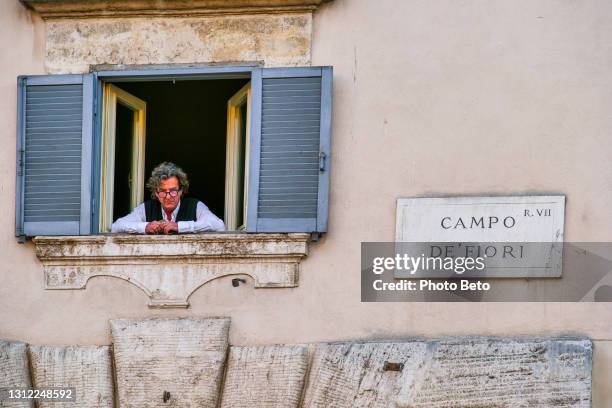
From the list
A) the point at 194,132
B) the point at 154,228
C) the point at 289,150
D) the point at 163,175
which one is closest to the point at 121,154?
the point at 163,175

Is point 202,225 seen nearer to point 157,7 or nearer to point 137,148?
point 137,148

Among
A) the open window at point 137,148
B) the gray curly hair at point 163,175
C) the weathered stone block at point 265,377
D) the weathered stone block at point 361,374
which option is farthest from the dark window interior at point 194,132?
the weathered stone block at point 361,374

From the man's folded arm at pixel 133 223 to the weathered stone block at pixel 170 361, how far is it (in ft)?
2.10

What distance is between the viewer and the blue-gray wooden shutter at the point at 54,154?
1325cm

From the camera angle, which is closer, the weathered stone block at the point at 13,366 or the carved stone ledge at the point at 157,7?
the weathered stone block at the point at 13,366

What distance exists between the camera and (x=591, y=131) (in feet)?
41.5

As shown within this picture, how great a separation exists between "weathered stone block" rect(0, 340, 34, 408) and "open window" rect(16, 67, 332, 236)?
2.67ft

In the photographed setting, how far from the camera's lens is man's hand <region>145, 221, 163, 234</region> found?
1311cm

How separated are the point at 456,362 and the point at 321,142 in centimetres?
175

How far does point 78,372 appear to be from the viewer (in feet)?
42.7

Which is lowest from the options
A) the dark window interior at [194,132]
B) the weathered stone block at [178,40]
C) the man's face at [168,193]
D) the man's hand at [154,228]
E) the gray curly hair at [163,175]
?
the man's hand at [154,228]

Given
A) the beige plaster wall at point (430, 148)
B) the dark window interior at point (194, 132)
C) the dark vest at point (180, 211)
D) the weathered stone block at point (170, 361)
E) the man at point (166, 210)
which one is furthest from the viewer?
the dark window interior at point (194, 132)

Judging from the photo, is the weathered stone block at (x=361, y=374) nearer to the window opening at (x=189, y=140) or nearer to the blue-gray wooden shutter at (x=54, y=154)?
the window opening at (x=189, y=140)

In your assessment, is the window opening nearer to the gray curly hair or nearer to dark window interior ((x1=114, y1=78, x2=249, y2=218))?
dark window interior ((x1=114, y1=78, x2=249, y2=218))
